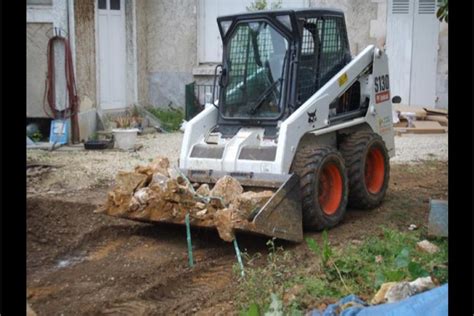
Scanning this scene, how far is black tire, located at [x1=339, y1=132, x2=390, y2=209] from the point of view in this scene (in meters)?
5.23

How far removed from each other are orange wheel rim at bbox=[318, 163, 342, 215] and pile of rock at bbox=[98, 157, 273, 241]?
591 mm

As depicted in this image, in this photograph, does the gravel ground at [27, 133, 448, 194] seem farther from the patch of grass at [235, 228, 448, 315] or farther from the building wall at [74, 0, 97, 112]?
the patch of grass at [235, 228, 448, 315]

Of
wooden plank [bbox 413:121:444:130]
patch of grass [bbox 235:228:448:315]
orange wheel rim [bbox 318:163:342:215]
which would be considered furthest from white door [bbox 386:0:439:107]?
patch of grass [bbox 235:228:448:315]

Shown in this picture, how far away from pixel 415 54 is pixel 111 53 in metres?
3.64

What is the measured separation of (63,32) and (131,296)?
184 inches

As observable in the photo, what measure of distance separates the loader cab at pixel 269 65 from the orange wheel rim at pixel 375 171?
829mm

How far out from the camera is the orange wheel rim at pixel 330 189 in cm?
489

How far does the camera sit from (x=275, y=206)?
14.0ft

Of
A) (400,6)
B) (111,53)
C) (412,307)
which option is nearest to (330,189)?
(412,307)

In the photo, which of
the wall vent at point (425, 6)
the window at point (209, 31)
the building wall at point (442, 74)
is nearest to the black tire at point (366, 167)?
the building wall at point (442, 74)

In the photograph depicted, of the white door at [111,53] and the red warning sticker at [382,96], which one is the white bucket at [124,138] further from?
the red warning sticker at [382,96]

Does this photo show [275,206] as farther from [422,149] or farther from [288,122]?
[422,149]
